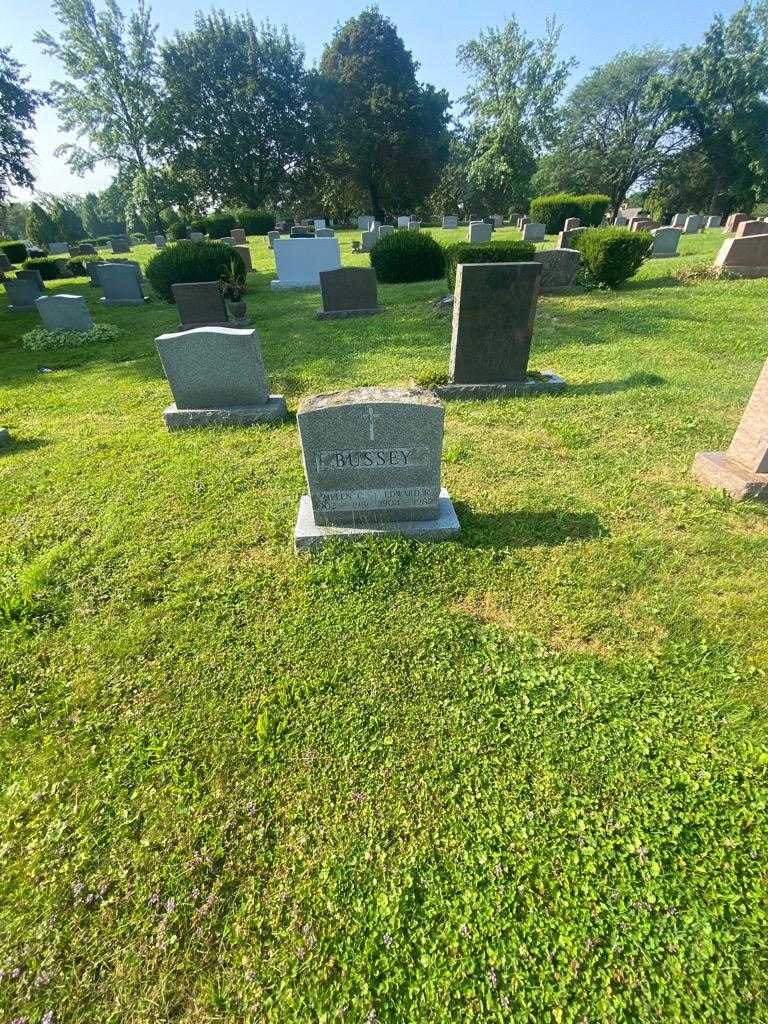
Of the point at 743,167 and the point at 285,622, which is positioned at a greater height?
the point at 743,167

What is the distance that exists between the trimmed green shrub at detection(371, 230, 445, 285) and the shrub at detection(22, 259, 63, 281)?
48.6 feet

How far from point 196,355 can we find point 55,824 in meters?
4.76

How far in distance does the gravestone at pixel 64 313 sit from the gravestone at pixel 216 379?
684 centimetres

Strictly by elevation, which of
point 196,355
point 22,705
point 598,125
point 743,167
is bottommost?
point 22,705

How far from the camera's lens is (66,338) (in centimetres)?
1013

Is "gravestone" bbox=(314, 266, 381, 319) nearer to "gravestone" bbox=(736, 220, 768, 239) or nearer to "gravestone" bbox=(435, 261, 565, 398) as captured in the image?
"gravestone" bbox=(435, 261, 565, 398)

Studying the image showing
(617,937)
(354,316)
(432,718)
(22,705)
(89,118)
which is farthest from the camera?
(89,118)

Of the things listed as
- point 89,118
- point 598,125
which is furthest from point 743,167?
point 89,118

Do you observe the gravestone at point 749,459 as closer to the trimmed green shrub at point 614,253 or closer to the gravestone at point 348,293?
the gravestone at point 348,293

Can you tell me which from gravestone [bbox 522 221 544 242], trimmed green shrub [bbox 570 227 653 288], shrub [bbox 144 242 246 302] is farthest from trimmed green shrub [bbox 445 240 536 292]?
gravestone [bbox 522 221 544 242]

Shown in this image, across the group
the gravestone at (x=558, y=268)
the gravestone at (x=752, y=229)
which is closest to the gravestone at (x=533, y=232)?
the gravestone at (x=752, y=229)

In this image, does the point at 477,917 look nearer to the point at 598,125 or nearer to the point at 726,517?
the point at 726,517

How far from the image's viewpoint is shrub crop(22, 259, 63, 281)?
18984mm

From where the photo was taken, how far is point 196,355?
216 inches
